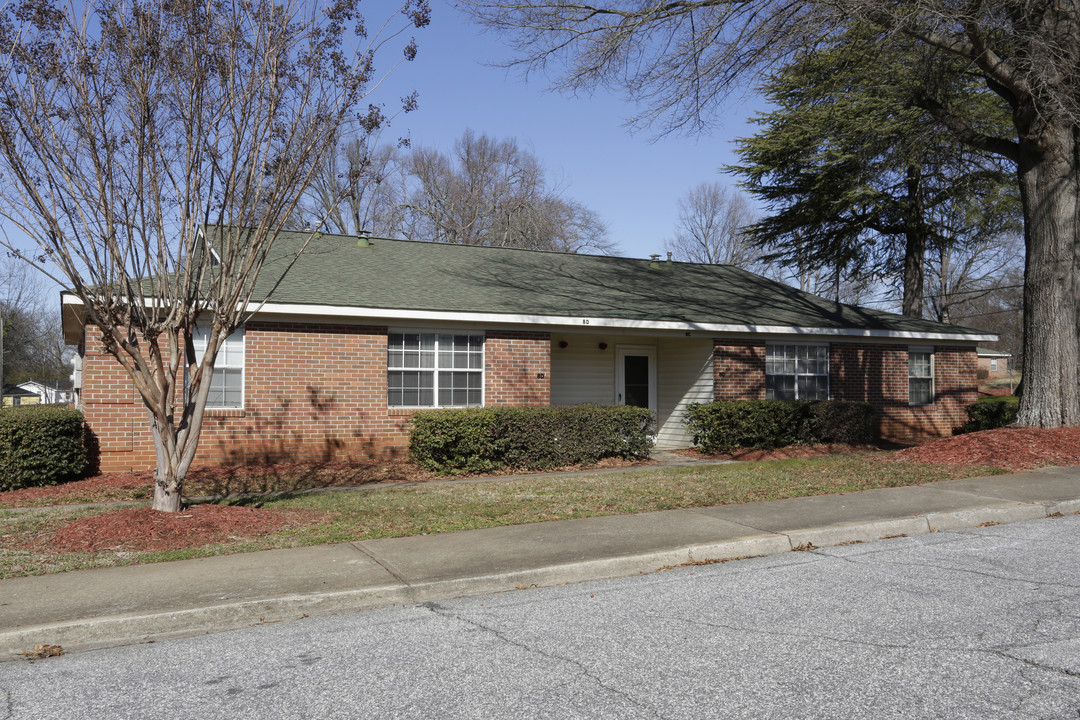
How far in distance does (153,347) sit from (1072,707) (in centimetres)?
764

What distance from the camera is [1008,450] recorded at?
12.9m

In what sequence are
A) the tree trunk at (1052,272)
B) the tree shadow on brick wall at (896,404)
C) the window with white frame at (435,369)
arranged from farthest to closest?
the tree shadow on brick wall at (896,404) → the window with white frame at (435,369) → the tree trunk at (1052,272)

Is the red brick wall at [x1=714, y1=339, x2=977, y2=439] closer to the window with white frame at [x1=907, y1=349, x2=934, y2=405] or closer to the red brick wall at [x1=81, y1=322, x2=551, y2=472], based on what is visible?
the window with white frame at [x1=907, y1=349, x2=934, y2=405]

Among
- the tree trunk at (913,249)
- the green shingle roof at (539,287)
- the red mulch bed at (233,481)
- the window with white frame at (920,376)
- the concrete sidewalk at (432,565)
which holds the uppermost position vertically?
the tree trunk at (913,249)

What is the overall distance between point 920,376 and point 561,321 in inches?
407

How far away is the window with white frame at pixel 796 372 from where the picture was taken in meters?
17.8

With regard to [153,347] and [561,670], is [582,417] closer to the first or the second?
[153,347]

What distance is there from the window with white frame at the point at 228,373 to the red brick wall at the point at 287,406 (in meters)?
0.14

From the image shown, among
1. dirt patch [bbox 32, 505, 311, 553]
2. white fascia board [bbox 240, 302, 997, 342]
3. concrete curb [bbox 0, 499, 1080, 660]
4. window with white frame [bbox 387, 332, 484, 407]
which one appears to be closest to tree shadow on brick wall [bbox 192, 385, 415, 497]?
window with white frame [bbox 387, 332, 484, 407]

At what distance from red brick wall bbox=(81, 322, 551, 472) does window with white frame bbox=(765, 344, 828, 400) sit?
825 centimetres

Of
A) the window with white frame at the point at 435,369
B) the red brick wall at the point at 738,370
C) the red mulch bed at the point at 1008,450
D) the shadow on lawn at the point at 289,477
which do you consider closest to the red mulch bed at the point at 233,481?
the shadow on lawn at the point at 289,477

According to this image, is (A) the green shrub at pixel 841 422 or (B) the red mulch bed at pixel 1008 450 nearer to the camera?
(B) the red mulch bed at pixel 1008 450

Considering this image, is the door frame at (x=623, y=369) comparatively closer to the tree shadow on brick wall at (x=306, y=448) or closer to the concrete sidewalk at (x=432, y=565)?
the tree shadow on brick wall at (x=306, y=448)

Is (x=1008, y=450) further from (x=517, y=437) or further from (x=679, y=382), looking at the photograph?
(x=517, y=437)
